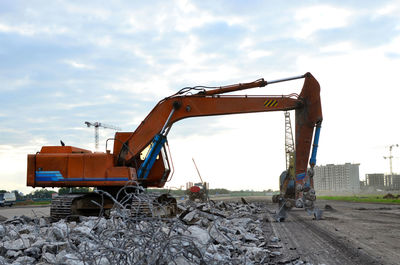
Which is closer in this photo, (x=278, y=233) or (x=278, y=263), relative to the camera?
(x=278, y=263)

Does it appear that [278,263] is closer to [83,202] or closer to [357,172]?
[83,202]

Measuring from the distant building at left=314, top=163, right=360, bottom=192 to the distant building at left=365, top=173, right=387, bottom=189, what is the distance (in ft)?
16.9

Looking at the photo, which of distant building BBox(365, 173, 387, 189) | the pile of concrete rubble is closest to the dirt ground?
the pile of concrete rubble

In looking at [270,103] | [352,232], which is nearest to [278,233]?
[352,232]

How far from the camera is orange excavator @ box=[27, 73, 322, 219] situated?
41.2ft

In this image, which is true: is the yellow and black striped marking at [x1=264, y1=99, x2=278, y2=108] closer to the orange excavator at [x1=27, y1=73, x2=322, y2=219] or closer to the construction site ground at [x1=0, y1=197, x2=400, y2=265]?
the orange excavator at [x1=27, y1=73, x2=322, y2=219]

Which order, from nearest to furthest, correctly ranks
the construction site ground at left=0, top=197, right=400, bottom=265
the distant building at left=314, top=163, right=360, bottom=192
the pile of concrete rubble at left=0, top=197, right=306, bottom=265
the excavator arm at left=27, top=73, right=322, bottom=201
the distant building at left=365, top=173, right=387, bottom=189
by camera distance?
the pile of concrete rubble at left=0, top=197, right=306, bottom=265 < the construction site ground at left=0, top=197, right=400, bottom=265 < the excavator arm at left=27, top=73, right=322, bottom=201 < the distant building at left=365, top=173, right=387, bottom=189 < the distant building at left=314, top=163, right=360, bottom=192

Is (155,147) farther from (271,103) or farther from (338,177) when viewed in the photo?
(338,177)

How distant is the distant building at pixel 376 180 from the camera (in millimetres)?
178875

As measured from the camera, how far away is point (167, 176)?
13750 millimetres

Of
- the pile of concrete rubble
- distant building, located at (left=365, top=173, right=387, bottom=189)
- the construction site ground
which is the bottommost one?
distant building, located at (left=365, top=173, right=387, bottom=189)

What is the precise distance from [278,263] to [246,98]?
26.0 feet

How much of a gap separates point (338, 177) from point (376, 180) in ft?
58.4

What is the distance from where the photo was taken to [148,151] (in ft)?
42.7
